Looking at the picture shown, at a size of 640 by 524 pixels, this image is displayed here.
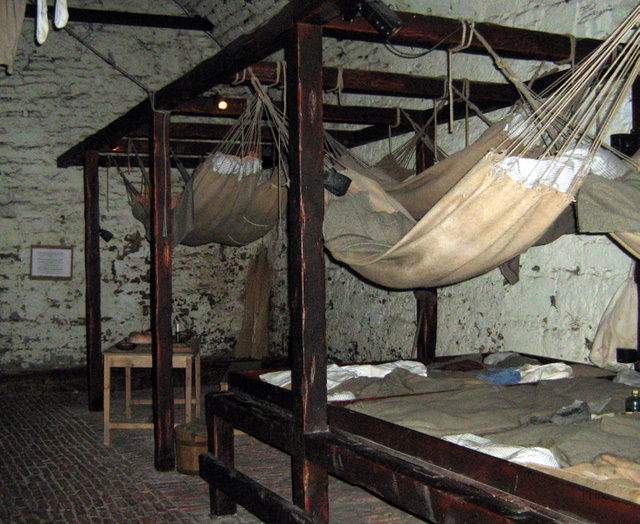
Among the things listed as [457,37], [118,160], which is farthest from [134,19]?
[457,37]

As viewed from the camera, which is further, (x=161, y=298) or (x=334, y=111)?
(x=334, y=111)

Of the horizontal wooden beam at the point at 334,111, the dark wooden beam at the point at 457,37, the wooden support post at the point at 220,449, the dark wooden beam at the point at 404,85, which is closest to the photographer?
the dark wooden beam at the point at 457,37

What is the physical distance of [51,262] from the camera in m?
7.14

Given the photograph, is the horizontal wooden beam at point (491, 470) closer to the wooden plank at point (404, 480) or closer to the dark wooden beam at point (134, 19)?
the wooden plank at point (404, 480)

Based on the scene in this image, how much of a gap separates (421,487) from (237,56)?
1.82m

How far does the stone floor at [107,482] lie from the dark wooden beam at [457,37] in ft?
7.06

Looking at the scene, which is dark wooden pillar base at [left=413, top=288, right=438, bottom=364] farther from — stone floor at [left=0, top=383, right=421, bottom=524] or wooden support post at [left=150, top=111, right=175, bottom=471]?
wooden support post at [left=150, top=111, right=175, bottom=471]

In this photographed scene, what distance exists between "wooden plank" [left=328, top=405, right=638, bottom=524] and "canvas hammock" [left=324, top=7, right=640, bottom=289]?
2.24 feet

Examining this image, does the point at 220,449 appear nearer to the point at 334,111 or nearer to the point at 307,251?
the point at 307,251

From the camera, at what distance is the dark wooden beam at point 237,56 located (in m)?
2.30

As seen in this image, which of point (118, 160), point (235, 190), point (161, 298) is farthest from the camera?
point (118, 160)

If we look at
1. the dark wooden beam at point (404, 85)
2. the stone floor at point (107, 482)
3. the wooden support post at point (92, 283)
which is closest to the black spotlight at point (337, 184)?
the dark wooden beam at point (404, 85)

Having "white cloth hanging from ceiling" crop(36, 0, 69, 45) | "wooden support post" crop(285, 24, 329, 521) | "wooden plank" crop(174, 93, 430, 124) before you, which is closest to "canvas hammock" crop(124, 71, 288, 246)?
"wooden plank" crop(174, 93, 430, 124)

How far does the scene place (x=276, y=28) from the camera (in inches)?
97.3
